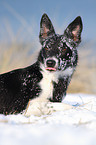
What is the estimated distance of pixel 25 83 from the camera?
3746mm

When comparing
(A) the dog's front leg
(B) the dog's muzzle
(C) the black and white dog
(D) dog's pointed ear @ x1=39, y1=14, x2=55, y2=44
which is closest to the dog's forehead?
(C) the black and white dog

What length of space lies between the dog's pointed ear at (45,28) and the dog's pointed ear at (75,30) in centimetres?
31

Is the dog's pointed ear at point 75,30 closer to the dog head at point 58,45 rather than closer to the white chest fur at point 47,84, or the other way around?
the dog head at point 58,45

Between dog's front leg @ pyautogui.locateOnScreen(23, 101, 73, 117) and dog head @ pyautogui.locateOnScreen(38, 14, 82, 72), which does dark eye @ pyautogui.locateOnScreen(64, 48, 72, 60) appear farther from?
dog's front leg @ pyautogui.locateOnScreen(23, 101, 73, 117)

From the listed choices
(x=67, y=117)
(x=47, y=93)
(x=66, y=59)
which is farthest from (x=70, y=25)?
(x=67, y=117)

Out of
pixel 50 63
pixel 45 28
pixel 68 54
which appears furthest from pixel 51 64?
pixel 45 28

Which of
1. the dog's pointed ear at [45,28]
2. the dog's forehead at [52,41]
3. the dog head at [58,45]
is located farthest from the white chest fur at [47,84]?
the dog's pointed ear at [45,28]

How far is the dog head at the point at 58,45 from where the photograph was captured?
366cm

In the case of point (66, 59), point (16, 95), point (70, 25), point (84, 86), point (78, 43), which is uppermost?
point (70, 25)

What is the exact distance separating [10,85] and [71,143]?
2.45 metres

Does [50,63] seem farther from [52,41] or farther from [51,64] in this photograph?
[52,41]

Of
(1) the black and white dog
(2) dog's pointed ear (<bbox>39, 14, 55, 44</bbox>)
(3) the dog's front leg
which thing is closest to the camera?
(3) the dog's front leg

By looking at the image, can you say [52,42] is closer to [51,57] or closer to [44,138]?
[51,57]

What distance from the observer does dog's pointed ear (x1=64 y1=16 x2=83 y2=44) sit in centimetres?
403
